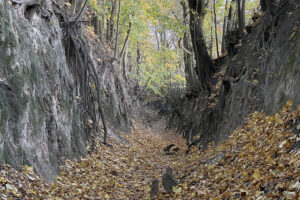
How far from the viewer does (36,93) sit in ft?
20.6

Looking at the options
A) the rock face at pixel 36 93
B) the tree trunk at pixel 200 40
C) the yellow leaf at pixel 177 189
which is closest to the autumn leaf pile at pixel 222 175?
the yellow leaf at pixel 177 189

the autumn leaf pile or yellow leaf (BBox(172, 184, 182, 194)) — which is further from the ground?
the autumn leaf pile

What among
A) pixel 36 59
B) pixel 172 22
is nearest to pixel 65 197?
pixel 36 59

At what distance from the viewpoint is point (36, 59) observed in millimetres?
6613

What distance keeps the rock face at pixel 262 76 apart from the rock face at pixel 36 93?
4910mm

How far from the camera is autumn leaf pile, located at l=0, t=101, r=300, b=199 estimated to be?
3.96 m

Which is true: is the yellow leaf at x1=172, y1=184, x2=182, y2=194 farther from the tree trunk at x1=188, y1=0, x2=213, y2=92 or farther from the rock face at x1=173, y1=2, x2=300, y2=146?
the tree trunk at x1=188, y1=0, x2=213, y2=92

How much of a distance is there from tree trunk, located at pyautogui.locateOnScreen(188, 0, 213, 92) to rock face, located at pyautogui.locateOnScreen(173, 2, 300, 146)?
2.86 meters

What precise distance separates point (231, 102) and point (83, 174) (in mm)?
5460

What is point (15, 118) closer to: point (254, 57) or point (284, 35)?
point (284, 35)

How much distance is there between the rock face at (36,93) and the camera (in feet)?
17.0

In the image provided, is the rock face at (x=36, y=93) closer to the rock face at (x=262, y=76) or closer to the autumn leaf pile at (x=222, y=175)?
the autumn leaf pile at (x=222, y=175)

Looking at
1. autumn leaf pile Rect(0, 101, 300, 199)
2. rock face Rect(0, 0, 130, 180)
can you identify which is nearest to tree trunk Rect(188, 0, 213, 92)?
rock face Rect(0, 0, 130, 180)

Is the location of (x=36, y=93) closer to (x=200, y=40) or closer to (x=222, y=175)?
(x=222, y=175)
